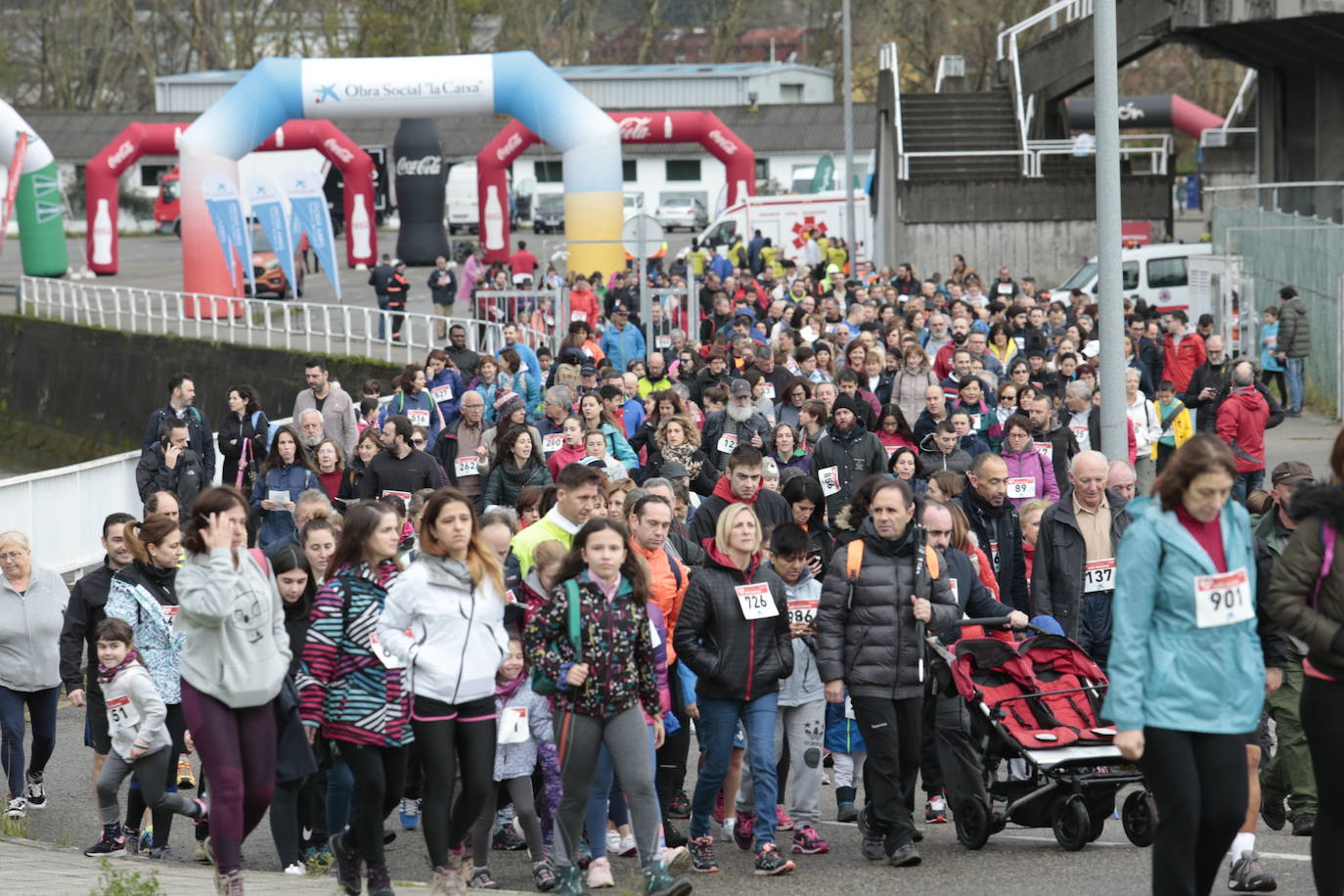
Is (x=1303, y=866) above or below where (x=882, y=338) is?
below

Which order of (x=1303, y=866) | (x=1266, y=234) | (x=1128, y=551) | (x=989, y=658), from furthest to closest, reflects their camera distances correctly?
1. (x=1266, y=234)
2. (x=989, y=658)
3. (x=1303, y=866)
4. (x=1128, y=551)

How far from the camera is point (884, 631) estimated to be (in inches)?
322

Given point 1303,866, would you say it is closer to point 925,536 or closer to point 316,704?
point 925,536

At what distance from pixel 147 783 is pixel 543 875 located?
187cm

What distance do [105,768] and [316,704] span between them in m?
2.12

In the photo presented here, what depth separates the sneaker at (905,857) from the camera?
818 centimetres

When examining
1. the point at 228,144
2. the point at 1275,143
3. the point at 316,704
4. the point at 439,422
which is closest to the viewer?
the point at 316,704

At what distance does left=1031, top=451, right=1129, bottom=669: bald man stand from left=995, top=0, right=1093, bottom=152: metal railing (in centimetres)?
3141

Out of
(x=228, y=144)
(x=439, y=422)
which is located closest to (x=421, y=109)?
(x=228, y=144)

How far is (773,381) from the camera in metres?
18.3

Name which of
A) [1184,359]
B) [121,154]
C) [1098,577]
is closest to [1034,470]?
[1098,577]

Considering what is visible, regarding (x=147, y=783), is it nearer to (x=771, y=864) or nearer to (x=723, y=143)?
(x=771, y=864)

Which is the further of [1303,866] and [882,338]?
[882,338]

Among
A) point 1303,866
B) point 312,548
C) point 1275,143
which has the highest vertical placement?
point 1275,143
